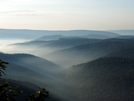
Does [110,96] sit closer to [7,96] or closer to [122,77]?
[122,77]

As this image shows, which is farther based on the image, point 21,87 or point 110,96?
point 110,96

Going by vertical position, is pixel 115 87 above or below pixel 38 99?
below

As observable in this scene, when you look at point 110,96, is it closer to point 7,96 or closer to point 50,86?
point 50,86

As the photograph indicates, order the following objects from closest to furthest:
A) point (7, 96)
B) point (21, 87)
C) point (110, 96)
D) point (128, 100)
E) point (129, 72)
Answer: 1. point (7, 96)
2. point (21, 87)
3. point (128, 100)
4. point (110, 96)
5. point (129, 72)

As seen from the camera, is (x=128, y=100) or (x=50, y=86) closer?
(x=128, y=100)

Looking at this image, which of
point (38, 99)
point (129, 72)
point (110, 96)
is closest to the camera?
point (38, 99)

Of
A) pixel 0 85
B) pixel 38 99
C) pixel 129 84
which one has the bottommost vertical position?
pixel 129 84

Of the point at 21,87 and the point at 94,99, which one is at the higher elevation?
the point at 21,87

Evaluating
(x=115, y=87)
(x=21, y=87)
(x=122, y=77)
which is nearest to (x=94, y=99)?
(x=115, y=87)

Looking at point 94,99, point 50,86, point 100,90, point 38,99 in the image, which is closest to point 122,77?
point 100,90
